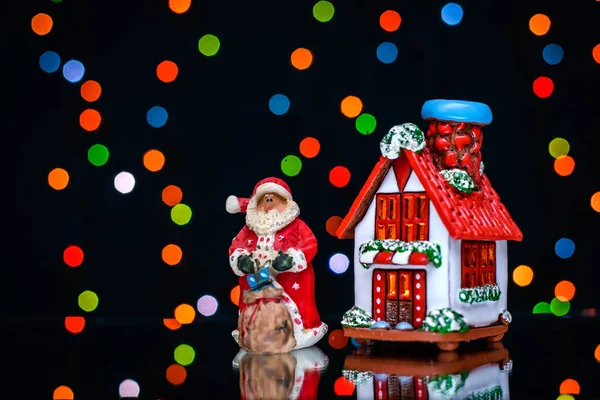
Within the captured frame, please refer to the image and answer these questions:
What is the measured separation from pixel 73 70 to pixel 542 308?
9.03 feet

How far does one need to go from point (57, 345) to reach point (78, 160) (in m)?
1.22

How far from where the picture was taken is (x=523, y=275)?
4.60 metres

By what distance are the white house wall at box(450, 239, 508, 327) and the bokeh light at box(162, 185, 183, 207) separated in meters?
1.70

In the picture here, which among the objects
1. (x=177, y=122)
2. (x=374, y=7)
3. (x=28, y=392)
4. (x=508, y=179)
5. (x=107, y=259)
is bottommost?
(x=28, y=392)

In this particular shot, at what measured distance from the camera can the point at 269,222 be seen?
3.87 meters

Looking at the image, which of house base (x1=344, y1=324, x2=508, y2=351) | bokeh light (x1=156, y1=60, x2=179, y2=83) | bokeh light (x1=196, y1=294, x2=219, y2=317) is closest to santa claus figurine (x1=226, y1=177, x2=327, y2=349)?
house base (x1=344, y1=324, x2=508, y2=351)

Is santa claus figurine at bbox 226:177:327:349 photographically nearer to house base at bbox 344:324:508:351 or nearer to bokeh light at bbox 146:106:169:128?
house base at bbox 344:324:508:351

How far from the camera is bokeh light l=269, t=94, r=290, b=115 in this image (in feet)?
15.4

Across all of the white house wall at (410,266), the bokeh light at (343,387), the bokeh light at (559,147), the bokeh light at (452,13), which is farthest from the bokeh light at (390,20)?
the bokeh light at (343,387)

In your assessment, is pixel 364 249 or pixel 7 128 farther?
pixel 7 128

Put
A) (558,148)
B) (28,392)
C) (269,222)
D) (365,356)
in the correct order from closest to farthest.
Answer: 1. (28,392)
2. (365,356)
3. (269,222)
4. (558,148)

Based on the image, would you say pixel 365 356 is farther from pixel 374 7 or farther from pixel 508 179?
pixel 374 7

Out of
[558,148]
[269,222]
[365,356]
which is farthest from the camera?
[558,148]

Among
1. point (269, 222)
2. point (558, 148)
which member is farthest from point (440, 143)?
point (558, 148)
